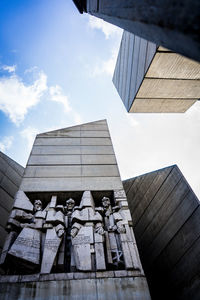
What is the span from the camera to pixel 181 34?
938 mm

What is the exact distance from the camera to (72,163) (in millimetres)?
6160

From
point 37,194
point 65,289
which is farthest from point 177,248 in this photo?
point 37,194

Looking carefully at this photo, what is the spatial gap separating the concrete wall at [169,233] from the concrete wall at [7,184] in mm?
5309

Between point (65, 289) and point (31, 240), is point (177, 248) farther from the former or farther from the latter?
point (31, 240)

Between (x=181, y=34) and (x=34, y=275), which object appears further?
(x=34, y=275)

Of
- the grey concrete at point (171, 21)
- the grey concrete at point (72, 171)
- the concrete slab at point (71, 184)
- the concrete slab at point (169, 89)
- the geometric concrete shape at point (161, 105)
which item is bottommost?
the grey concrete at point (171, 21)

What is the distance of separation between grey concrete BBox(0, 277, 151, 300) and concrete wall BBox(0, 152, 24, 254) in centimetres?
A: 414

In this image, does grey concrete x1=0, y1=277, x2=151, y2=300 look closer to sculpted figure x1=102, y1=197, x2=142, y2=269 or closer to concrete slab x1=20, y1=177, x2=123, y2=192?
sculpted figure x1=102, y1=197, x2=142, y2=269

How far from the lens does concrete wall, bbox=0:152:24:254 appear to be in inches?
278

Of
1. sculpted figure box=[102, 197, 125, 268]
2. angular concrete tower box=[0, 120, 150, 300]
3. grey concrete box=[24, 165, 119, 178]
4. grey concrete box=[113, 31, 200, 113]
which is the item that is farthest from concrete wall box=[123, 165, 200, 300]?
grey concrete box=[113, 31, 200, 113]

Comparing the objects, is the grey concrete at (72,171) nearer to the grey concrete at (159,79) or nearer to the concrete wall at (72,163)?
the concrete wall at (72,163)

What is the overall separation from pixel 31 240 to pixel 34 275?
656mm

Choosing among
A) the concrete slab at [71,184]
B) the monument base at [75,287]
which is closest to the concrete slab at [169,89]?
the concrete slab at [71,184]

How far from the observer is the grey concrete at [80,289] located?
3.00 meters
